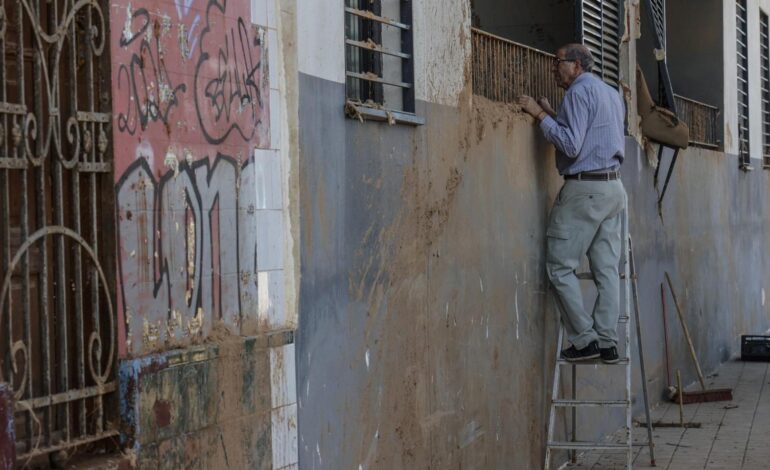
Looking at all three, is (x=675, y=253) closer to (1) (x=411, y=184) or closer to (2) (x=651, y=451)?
(2) (x=651, y=451)

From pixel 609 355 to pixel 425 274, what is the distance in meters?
2.17

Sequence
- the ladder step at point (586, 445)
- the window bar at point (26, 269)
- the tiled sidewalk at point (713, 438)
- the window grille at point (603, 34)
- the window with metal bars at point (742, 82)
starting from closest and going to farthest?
the window bar at point (26, 269) → the ladder step at point (586, 445) → the tiled sidewalk at point (713, 438) → the window grille at point (603, 34) → the window with metal bars at point (742, 82)

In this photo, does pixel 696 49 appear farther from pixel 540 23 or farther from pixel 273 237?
pixel 273 237

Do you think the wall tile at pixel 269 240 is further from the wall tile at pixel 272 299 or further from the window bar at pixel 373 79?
the window bar at pixel 373 79

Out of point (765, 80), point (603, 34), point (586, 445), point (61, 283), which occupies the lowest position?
point (586, 445)

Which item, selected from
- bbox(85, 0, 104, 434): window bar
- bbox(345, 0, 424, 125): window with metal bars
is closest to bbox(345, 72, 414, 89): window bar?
bbox(345, 0, 424, 125): window with metal bars

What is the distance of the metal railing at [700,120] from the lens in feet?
43.5

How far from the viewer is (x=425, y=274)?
645cm

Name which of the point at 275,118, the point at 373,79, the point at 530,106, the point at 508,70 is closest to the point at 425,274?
the point at 373,79

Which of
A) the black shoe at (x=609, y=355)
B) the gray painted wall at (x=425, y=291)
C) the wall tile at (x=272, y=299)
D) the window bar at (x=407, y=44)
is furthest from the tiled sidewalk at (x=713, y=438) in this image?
the wall tile at (x=272, y=299)

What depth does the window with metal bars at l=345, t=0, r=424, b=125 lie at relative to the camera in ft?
19.2

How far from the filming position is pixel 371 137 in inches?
230

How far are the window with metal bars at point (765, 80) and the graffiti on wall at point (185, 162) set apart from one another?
13.7 metres

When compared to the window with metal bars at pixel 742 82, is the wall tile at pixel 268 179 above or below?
below
